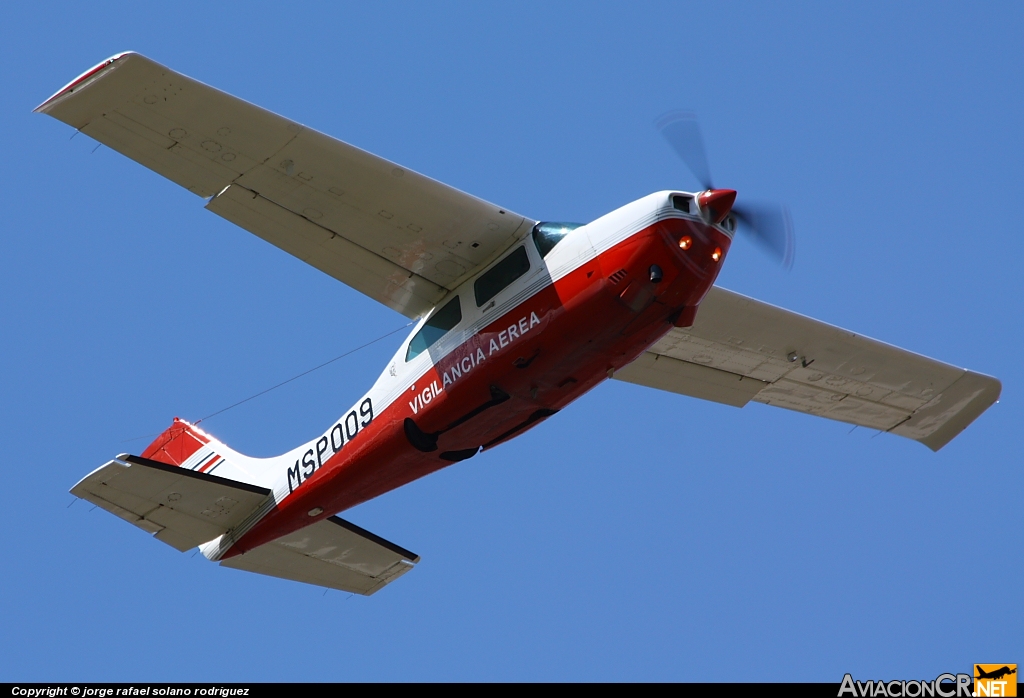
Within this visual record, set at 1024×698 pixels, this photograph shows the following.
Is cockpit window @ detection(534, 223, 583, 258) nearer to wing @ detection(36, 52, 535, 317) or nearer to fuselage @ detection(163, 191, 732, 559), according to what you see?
fuselage @ detection(163, 191, 732, 559)

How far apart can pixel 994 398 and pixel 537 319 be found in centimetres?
1010

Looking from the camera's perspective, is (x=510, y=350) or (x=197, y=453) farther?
(x=197, y=453)

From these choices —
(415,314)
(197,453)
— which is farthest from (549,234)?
(197,453)

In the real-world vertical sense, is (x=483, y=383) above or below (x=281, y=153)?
below

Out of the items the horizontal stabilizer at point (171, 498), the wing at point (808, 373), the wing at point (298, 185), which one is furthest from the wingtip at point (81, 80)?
the wing at point (808, 373)

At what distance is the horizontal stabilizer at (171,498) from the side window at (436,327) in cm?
340

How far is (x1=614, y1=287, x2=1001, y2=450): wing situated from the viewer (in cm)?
2028

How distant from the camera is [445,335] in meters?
18.0

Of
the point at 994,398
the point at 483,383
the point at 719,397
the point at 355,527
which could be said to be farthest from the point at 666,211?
the point at 994,398

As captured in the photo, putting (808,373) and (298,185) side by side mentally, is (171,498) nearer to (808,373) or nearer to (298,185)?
(298,185)

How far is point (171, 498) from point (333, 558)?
320 centimetres

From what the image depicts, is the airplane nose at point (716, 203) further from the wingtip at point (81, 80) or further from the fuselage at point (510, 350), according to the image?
the wingtip at point (81, 80)

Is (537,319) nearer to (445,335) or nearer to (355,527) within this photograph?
(445,335)

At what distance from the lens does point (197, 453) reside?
73.8 feet
